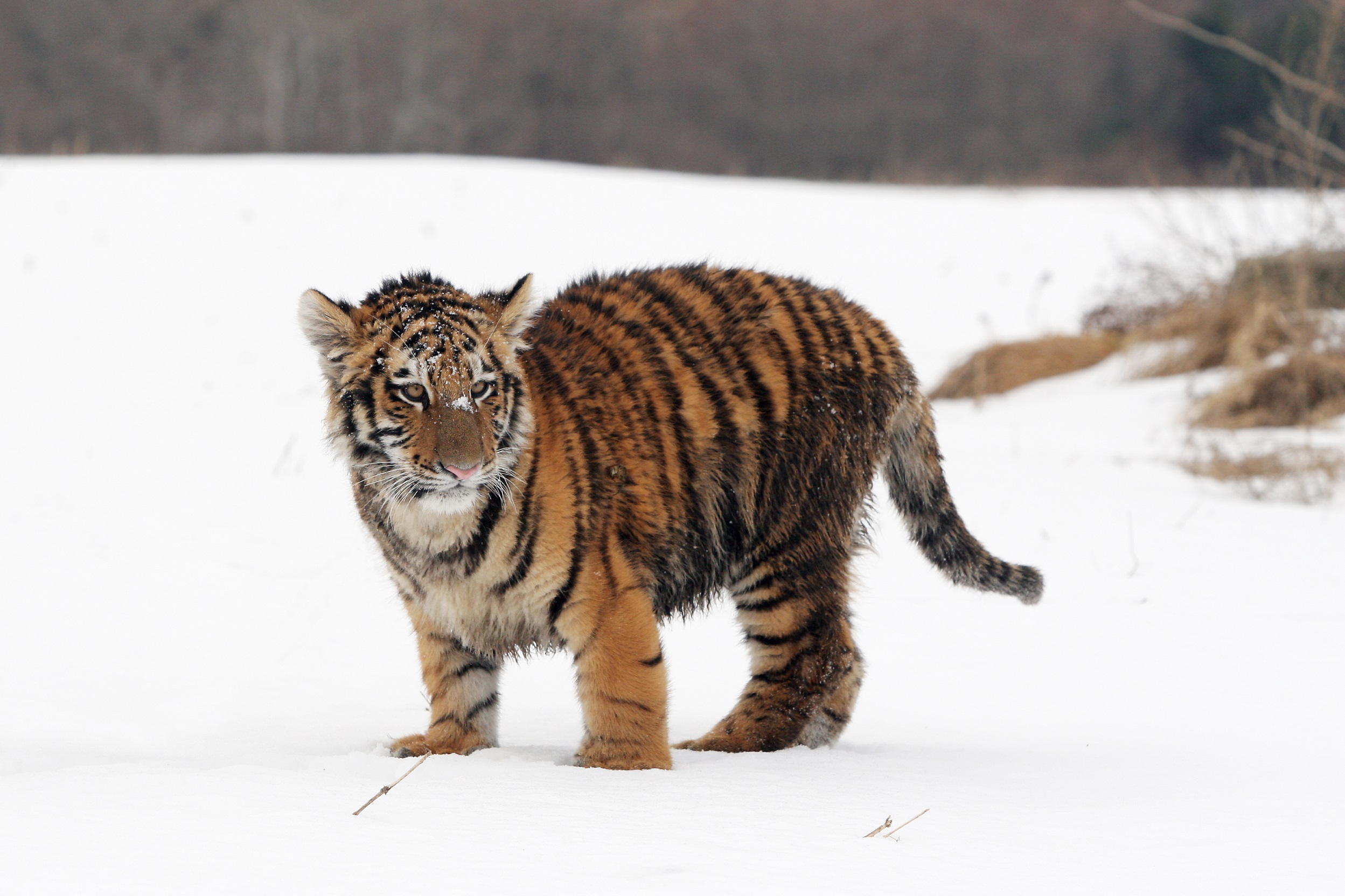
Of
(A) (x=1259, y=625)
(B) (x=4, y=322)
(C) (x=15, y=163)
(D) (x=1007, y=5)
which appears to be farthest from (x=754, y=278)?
(D) (x=1007, y=5)

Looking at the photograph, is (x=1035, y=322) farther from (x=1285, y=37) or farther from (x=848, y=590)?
(x=848, y=590)

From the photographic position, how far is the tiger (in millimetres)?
3416

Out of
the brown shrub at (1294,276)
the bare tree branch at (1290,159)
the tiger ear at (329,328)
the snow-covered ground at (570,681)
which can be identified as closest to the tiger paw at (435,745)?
the snow-covered ground at (570,681)

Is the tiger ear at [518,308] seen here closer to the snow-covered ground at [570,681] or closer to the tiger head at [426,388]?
the tiger head at [426,388]

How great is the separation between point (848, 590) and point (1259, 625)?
235cm

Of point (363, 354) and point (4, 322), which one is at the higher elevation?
point (4, 322)

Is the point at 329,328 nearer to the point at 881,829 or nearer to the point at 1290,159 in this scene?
the point at 881,829

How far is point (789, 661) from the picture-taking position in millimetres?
4074

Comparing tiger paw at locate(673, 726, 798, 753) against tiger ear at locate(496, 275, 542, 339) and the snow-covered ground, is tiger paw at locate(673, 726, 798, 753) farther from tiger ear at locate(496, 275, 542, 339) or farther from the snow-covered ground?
tiger ear at locate(496, 275, 542, 339)

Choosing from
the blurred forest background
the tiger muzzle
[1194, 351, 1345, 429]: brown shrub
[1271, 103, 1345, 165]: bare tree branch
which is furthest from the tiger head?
the blurred forest background

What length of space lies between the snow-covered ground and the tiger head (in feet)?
2.34

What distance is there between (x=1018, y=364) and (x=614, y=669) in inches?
345

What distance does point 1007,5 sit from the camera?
34000 millimetres

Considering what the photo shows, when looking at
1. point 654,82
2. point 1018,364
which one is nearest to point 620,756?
point 1018,364
